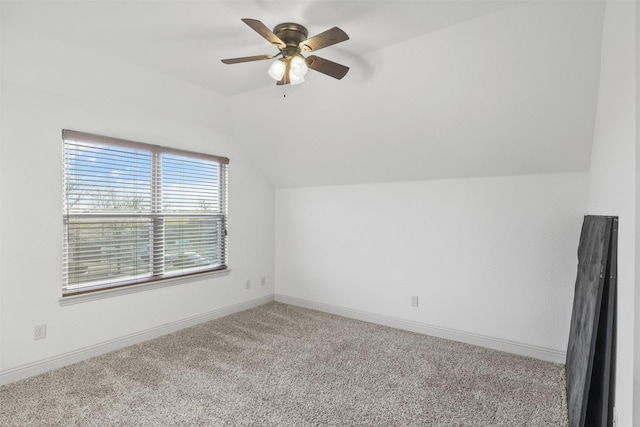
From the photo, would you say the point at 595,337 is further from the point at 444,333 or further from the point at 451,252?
the point at 444,333

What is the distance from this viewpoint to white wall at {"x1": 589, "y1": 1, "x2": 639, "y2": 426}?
1.35 meters

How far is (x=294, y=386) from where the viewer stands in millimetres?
2629

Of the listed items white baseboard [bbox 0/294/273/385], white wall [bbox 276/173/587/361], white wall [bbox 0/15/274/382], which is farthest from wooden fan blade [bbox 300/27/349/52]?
white baseboard [bbox 0/294/273/385]

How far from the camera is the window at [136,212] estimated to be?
299 centimetres

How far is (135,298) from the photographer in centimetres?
340

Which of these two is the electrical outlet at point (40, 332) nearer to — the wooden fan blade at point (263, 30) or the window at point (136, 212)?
the window at point (136, 212)

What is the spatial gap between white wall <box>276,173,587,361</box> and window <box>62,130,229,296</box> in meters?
1.21

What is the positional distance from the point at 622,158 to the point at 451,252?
7.05 ft

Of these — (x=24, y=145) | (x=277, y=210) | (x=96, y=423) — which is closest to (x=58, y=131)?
(x=24, y=145)

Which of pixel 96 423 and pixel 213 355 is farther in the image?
pixel 213 355

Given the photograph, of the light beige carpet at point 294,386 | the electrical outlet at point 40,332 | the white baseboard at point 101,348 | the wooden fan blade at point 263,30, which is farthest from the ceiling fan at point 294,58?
the white baseboard at point 101,348

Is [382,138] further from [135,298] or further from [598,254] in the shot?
[135,298]

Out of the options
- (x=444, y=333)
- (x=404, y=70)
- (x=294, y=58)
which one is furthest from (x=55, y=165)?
(x=444, y=333)

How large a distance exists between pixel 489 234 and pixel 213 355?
2898 mm
